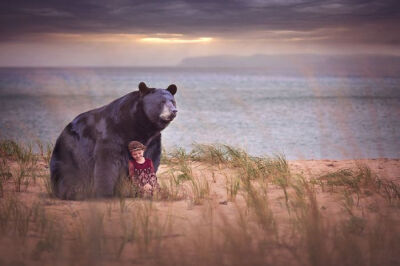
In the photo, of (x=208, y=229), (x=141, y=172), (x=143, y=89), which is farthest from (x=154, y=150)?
(x=208, y=229)

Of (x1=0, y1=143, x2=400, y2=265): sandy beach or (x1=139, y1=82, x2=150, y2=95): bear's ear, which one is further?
(x1=139, y1=82, x2=150, y2=95): bear's ear

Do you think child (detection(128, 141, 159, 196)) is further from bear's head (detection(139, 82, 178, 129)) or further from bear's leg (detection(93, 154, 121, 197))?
bear's head (detection(139, 82, 178, 129))

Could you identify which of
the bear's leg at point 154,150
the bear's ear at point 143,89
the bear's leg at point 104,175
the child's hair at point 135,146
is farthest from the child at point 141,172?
the bear's ear at point 143,89

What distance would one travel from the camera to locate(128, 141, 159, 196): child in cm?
529

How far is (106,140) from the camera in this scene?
5254mm

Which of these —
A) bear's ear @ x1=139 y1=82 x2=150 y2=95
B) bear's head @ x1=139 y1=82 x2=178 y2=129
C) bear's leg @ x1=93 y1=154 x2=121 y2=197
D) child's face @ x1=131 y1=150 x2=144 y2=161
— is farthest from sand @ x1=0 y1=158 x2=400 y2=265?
bear's ear @ x1=139 y1=82 x2=150 y2=95

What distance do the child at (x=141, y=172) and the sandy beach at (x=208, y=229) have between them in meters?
0.17

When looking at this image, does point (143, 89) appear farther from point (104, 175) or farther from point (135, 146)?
point (104, 175)

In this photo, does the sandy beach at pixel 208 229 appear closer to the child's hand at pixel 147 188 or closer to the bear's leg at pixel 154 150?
the child's hand at pixel 147 188

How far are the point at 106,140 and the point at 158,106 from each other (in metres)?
0.72

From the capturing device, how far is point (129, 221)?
4418mm

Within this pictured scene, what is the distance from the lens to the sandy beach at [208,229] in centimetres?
334

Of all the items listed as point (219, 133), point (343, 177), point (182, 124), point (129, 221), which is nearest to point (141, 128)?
point (129, 221)

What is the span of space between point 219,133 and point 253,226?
45.5ft
